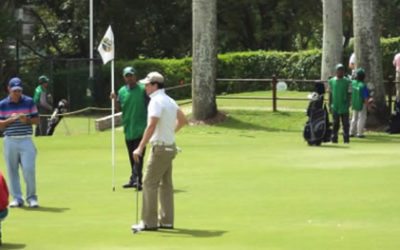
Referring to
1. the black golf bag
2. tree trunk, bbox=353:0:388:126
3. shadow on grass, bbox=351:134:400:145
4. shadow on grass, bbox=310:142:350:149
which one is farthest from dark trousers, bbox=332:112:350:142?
tree trunk, bbox=353:0:388:126

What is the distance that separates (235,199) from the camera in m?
15.0

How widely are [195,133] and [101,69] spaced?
55.1ft

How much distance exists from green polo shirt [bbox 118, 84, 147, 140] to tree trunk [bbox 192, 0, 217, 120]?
13.5 m

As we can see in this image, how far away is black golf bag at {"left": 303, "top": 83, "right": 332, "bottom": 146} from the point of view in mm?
23438

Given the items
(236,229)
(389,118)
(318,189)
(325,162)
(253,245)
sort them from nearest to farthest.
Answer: (253,245) → (236,229) → (318,189) → (325,162) → (389,118)

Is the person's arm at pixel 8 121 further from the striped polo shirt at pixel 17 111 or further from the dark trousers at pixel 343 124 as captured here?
the dark trousers at pixel 343 124

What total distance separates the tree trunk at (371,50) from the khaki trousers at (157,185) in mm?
16352

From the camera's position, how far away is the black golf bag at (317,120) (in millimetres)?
23438

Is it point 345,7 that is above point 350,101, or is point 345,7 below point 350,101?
above

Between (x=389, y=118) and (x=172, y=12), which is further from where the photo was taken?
(x=172, y=12)

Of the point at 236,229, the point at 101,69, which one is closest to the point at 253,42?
the point at 101,69

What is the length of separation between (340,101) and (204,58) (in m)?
6.72

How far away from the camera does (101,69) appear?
44.2 m

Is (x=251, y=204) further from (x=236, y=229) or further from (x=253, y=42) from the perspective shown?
(x=253, y=42)
